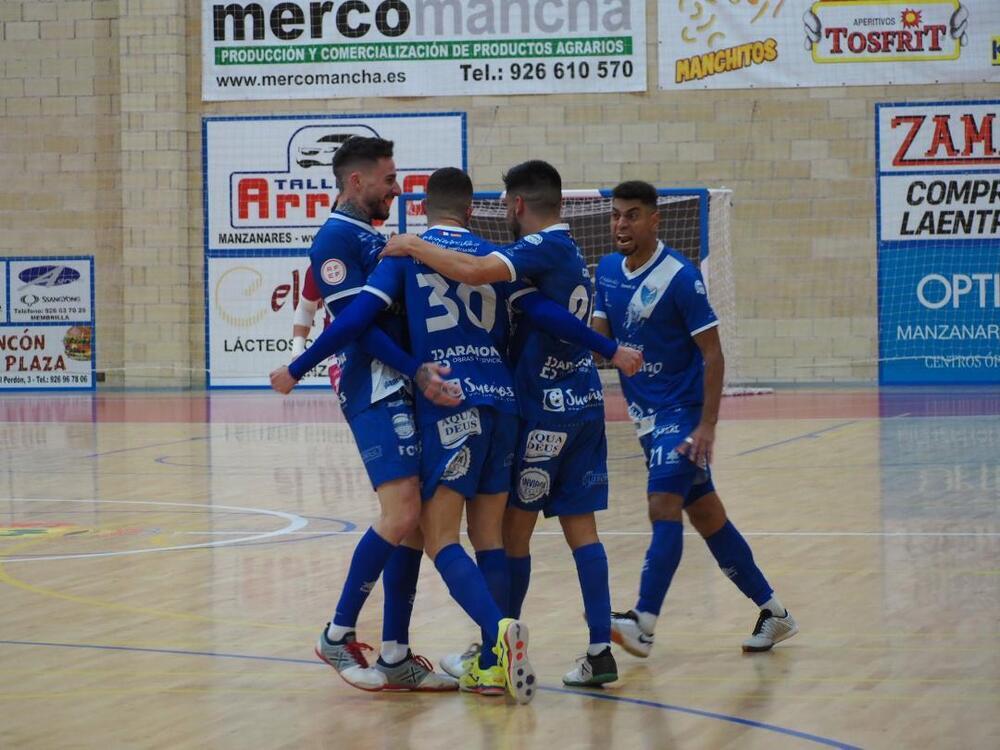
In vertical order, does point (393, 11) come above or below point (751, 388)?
above

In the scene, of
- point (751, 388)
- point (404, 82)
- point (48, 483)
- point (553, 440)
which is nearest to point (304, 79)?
point (404, 82)

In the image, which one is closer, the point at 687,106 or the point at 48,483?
the point at 48,483

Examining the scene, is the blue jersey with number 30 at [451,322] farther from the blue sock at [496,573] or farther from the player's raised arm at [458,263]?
the blue sock at [496,573]

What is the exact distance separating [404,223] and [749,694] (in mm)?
17341

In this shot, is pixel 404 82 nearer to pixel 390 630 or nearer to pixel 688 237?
pixel 688 237

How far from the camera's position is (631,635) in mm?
5297

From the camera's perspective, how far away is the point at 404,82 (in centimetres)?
2364

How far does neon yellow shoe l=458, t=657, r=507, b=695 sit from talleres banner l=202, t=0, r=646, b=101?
19.0 m

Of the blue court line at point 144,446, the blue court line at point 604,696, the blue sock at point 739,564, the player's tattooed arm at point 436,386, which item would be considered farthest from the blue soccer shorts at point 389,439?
the blue court line at point 144,446

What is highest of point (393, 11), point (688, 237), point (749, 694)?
point (393, 11)

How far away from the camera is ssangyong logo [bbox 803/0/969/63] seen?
2241 cm

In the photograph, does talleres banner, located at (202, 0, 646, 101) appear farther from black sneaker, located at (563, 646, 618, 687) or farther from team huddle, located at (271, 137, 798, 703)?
black sneaker, located at (563, 646, 618, 687)

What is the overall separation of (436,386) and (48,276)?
69.1 feet

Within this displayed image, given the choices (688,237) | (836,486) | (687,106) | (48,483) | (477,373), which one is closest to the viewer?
(477,373)
